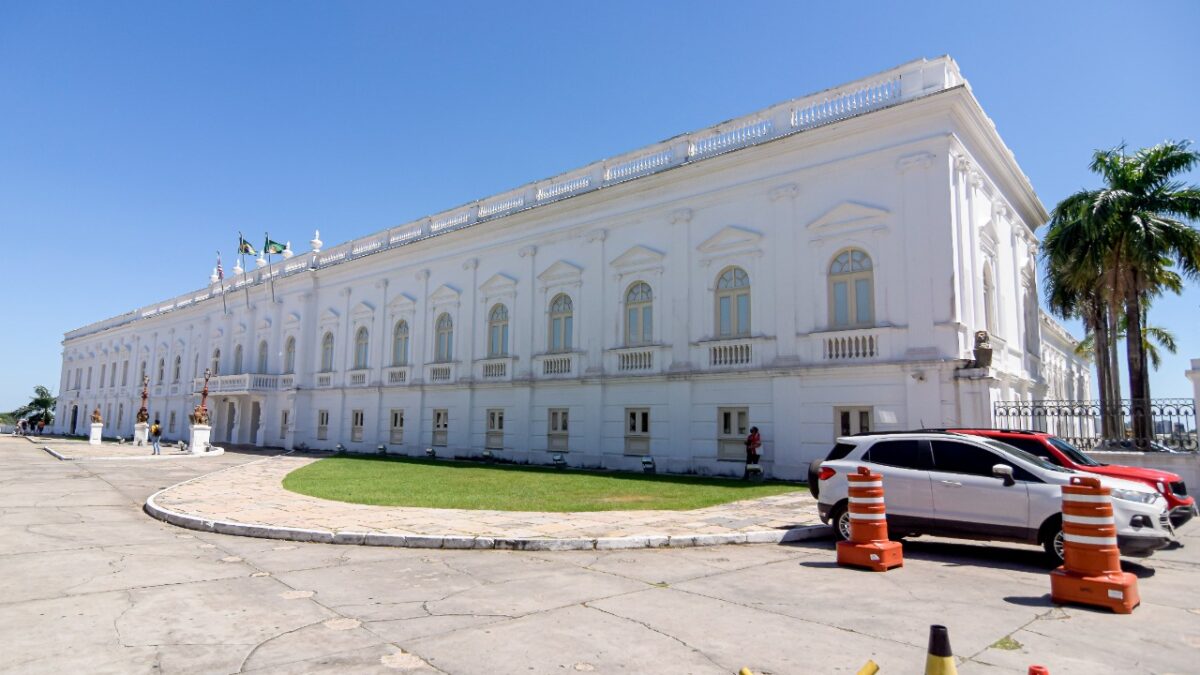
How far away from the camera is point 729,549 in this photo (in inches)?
376

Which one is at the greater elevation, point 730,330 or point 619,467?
point 730,330

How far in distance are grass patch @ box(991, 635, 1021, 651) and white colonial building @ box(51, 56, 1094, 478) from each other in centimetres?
1205

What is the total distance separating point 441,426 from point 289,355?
1452 cm

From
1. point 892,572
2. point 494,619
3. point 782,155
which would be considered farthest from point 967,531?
point 782,155

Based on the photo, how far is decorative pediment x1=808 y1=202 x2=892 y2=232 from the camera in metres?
18.6

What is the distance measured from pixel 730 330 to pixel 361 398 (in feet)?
67.1

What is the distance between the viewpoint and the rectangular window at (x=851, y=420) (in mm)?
18047

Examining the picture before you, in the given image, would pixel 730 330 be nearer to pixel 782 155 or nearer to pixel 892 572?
pixel 782 155

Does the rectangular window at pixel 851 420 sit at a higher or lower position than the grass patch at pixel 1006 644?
higher

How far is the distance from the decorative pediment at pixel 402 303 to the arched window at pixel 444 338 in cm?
204

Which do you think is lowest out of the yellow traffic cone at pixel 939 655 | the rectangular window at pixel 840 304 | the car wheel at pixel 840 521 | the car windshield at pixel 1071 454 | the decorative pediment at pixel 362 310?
the car wheel at pixel 840 521

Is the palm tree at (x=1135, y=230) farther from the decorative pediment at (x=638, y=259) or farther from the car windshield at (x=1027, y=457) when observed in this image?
the car windshield at (x=1027, y=457)

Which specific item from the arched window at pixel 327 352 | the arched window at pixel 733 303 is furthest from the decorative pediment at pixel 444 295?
the arched window at pixel 733 303

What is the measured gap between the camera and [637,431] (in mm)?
22688
